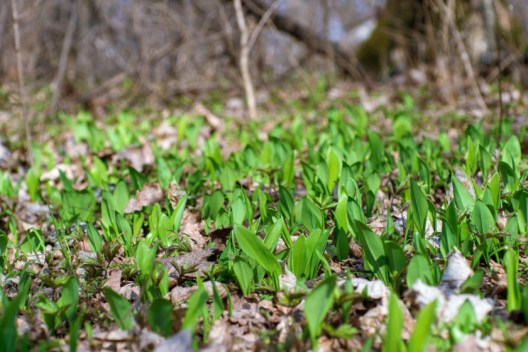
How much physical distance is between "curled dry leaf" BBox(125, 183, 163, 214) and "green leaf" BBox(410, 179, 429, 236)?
141 centimetres

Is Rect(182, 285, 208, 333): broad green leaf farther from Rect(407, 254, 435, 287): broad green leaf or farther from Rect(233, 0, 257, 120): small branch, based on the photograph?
Rect(233, 0, 257, 120): small branch

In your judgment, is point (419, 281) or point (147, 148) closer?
point (419, 281)

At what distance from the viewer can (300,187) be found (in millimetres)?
3191

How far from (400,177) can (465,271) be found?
3.74 ft

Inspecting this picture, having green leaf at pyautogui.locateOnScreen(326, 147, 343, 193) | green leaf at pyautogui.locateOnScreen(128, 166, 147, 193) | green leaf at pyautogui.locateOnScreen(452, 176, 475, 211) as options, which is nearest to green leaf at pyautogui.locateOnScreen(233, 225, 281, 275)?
green leaf at pyautogui.locateOnScreen(452, 176, 475, 211)

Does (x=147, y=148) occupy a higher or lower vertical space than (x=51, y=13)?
lower

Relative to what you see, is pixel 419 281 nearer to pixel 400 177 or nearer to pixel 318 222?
pixel 318 222

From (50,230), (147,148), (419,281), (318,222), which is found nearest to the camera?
(419,281)

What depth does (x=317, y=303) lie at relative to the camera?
149cm

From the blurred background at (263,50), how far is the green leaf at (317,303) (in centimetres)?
382

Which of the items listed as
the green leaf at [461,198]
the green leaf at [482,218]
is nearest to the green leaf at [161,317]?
the green leaf at [482,218]

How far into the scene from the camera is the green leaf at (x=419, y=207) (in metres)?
2.01

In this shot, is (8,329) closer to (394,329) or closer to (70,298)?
(70,298)

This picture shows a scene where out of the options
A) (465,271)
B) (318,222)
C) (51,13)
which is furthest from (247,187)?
(51,13)
